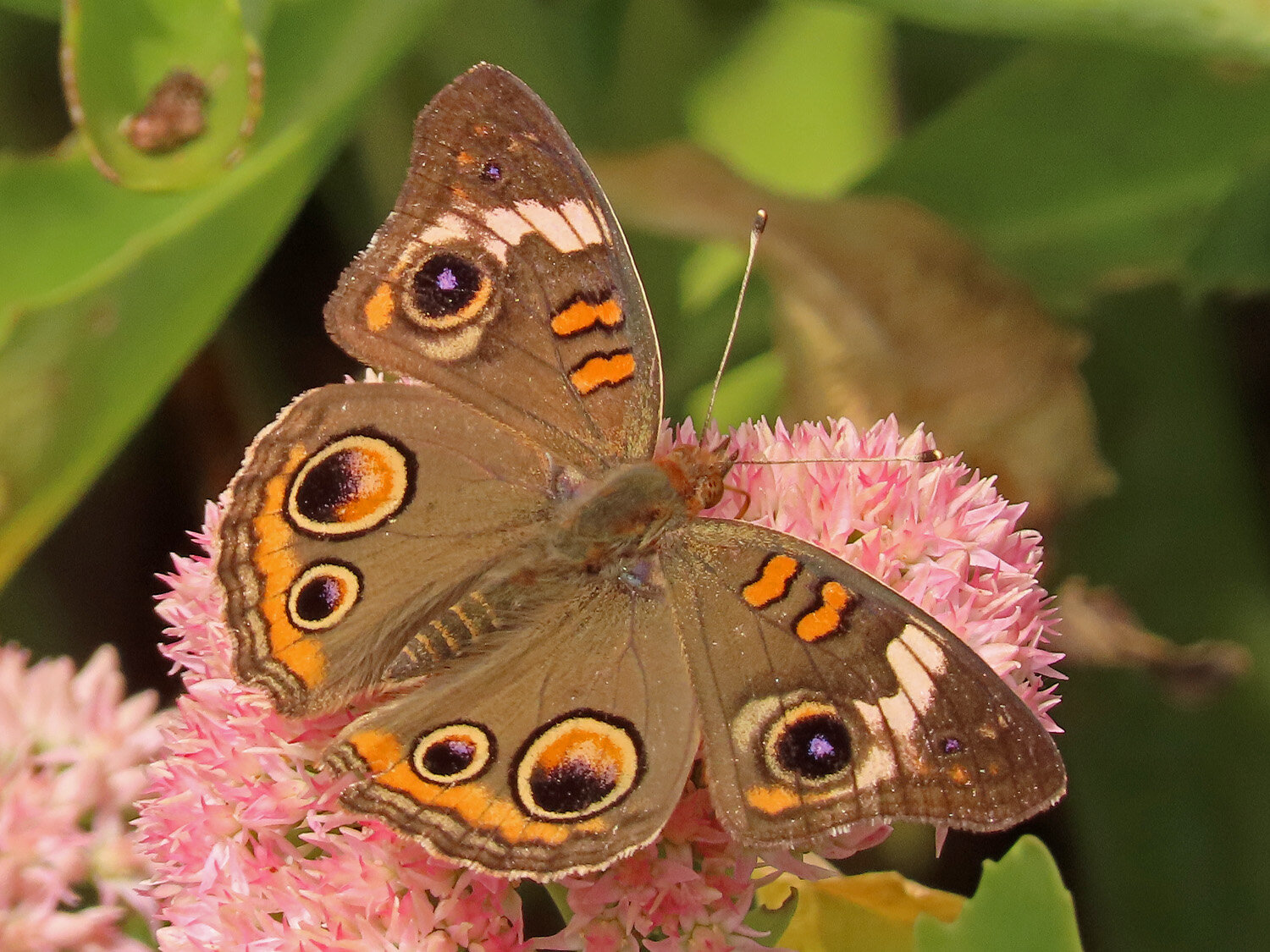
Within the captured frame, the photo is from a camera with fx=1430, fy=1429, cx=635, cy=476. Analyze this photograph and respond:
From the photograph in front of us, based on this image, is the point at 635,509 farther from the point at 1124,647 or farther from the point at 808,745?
the point at 1124,647

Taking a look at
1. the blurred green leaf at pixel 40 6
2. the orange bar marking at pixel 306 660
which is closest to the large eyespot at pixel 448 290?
the orange bar marking at pixel 306 660

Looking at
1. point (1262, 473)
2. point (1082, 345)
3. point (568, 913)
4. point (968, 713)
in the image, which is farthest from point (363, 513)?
point (1262, 473)

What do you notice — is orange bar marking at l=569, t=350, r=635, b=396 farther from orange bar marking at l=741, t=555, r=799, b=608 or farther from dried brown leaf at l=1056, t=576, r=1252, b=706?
dried brown leaf at l=1056, t=576, r=1252, b=706

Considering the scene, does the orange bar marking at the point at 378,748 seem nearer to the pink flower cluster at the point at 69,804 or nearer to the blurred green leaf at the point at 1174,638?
the pink flower cluster at the point at 69,804

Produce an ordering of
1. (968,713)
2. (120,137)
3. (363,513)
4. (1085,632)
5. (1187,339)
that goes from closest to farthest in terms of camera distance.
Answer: (968,713)
(363,513)
(120,137)
(1085,632)
(1187,339)

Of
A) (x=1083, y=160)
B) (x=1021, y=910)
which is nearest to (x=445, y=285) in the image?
(x=1021, y=910)

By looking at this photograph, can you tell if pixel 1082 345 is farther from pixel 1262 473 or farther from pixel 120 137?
pixel 120 137

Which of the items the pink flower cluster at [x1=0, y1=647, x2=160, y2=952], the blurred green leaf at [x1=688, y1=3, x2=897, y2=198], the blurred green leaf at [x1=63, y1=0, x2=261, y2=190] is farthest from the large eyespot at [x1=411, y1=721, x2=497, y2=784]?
the blurred green leaf at [x1=688, y1=3, x2=897, y2=198]
